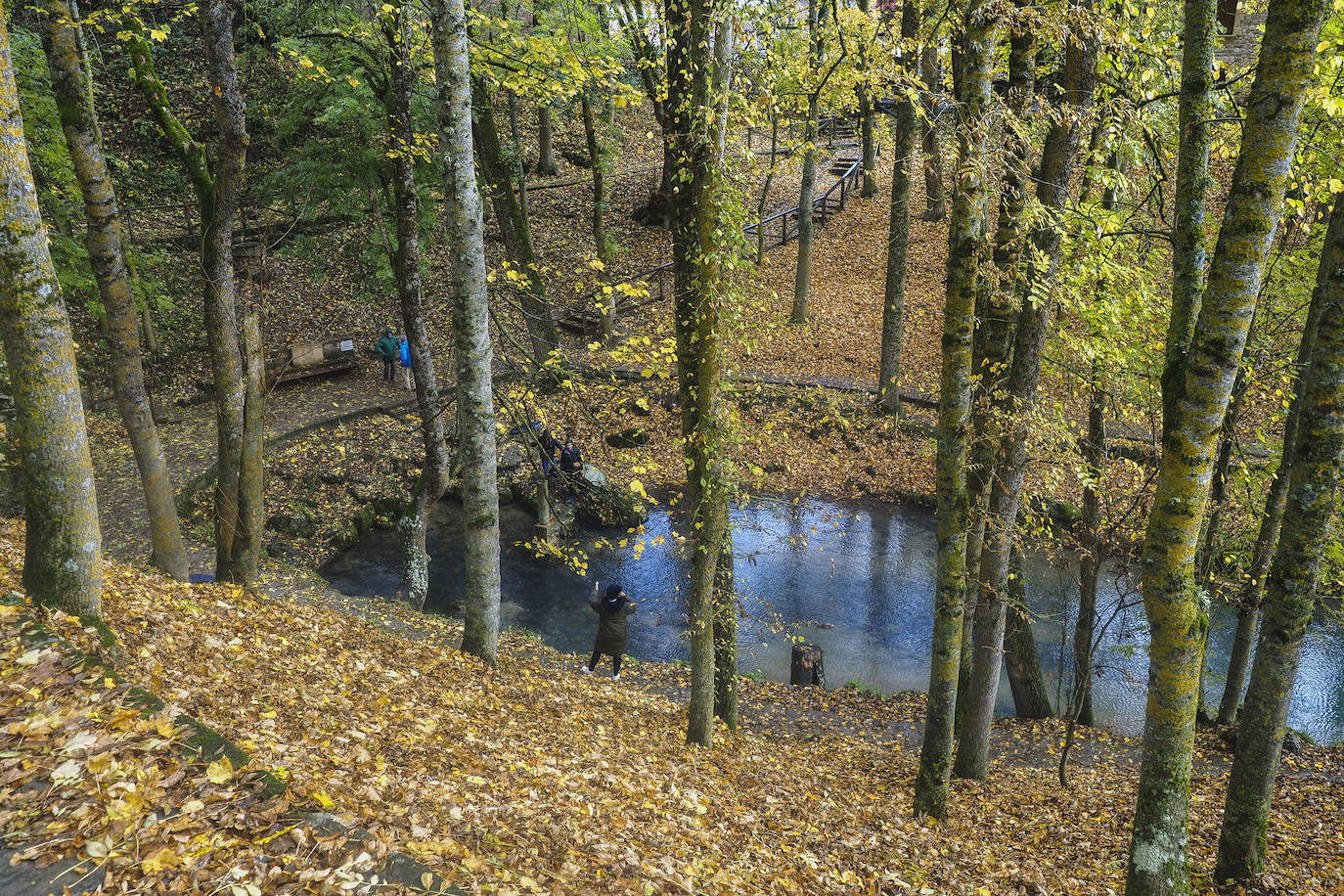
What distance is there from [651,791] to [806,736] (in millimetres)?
4155

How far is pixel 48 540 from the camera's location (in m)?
4.62

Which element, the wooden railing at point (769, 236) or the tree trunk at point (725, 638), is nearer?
the tree trunk at point (725, 638)

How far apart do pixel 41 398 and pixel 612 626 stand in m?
6.67

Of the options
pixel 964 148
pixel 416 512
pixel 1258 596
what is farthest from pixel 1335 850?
pixel 416 512

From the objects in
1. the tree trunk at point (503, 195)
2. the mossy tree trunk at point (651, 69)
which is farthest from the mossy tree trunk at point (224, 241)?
the tree trunk at point (503, 195)

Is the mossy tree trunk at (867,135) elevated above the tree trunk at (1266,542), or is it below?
above

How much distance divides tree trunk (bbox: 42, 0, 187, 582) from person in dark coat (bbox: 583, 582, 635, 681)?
468 centimetres

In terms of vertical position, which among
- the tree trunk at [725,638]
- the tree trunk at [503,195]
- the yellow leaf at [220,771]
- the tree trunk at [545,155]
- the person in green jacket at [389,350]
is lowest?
the tree trunk at [725,638]

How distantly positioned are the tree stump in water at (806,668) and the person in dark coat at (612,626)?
2790 millimetres

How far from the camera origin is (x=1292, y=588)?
5574mm

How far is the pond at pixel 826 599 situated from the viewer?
1166 cm

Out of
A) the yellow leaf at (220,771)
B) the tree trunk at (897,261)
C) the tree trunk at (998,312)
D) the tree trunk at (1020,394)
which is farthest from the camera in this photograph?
the tree trunk at (897,261)

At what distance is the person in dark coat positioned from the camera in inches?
384

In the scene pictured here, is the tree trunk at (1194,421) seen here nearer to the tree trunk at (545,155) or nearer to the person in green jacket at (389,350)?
the person in green jacket at (389,350)
